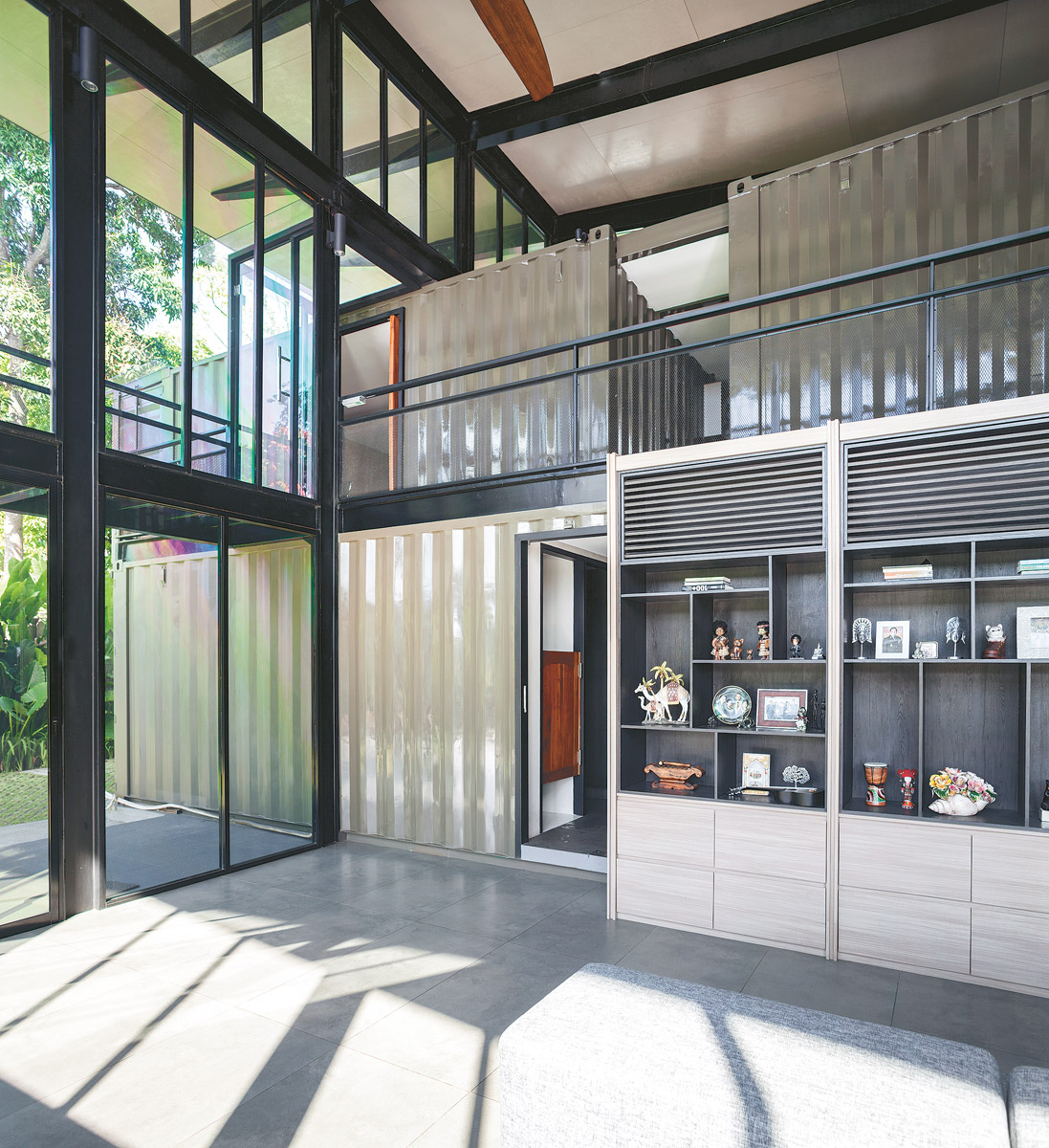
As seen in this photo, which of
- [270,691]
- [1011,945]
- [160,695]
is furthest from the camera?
[270,691]

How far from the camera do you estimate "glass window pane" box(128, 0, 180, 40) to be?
460cm

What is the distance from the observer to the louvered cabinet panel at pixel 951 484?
348 cm

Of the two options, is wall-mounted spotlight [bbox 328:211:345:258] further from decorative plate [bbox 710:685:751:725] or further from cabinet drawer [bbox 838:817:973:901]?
cabinet drawer [bbox 838:817:973:901]

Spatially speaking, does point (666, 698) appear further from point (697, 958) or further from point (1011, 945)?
point (1011, 945)

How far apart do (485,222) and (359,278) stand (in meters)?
1.41

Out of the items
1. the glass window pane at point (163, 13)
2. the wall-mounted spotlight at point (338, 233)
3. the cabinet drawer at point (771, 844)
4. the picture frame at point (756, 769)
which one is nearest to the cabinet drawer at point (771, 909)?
the cabinet drawer at point (771, 844)

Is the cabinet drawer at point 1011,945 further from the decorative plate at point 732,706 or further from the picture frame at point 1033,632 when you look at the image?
the decorative plate at point 732,706

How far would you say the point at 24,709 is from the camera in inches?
155

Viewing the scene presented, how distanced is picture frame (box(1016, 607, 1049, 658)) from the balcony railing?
1.06m

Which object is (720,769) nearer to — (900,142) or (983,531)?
(983,531)

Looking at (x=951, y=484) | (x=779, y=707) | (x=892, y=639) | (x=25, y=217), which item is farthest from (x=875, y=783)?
(x=25, y=217)

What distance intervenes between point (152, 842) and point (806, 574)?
4.10 meters

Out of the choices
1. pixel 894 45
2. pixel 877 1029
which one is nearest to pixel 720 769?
pixel 877 1029

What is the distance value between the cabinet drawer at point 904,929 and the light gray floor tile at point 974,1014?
0.10 metres
